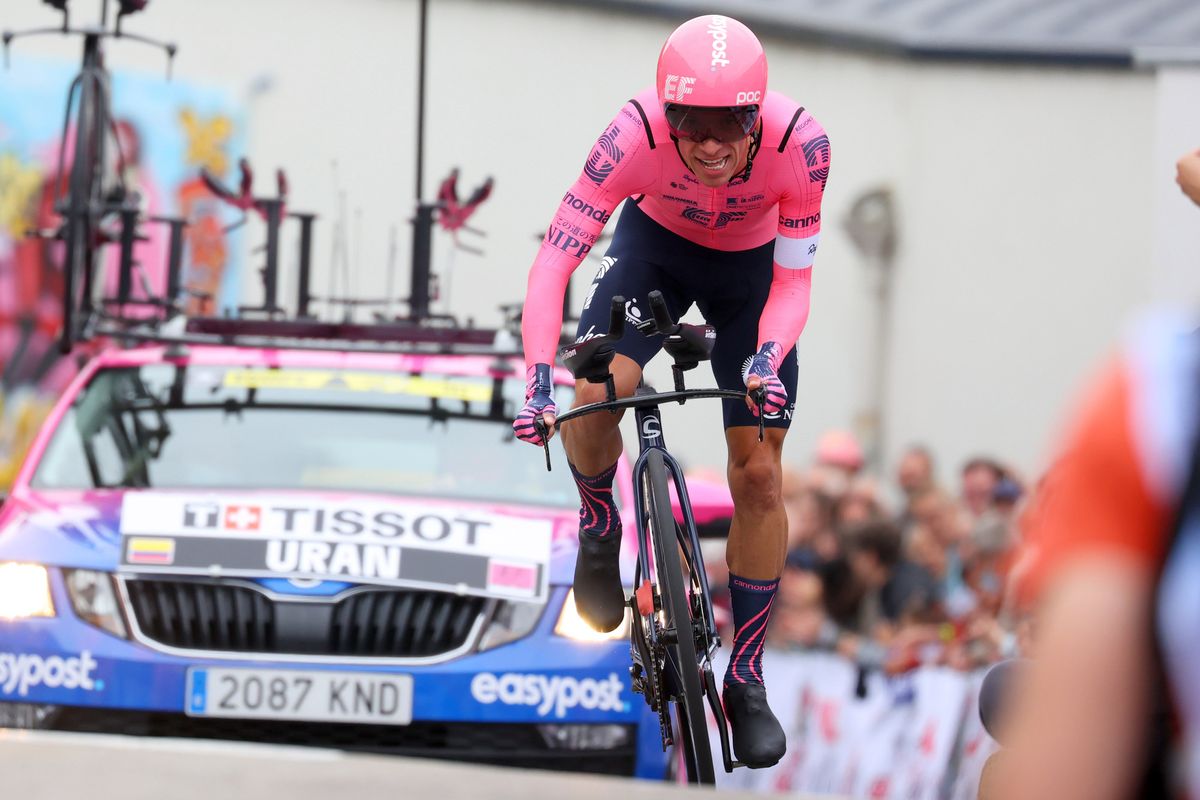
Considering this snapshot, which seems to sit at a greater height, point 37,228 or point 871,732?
point 37,228

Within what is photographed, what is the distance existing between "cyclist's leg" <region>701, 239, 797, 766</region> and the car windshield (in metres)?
1.34

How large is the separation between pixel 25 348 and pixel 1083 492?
49.3 ft

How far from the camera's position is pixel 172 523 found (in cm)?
659

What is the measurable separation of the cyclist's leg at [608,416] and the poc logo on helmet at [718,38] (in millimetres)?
826

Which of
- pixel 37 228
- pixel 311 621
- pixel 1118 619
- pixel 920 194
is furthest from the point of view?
pixel 920 194

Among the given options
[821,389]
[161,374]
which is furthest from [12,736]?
[821,389]

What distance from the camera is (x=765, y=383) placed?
517cm

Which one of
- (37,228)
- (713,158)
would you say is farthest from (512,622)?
(37,228)

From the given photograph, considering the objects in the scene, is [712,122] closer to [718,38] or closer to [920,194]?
[718,38]

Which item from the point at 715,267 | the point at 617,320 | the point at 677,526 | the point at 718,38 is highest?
the point at 718,38

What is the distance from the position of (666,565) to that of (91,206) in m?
4.48

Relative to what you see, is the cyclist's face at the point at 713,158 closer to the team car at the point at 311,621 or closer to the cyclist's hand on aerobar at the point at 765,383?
the cyclist's hand on aerobar at the point at 765,383

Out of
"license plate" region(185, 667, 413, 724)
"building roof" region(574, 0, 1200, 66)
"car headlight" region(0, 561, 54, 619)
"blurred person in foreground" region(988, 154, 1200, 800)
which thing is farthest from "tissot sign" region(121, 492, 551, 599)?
"building roof" region(574, 0, 1200, 66)

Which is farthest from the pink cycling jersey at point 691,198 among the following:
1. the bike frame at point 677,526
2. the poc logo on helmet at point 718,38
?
the poc logo on helmet at point 718,38
